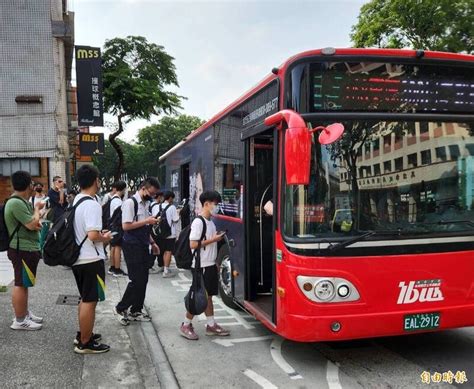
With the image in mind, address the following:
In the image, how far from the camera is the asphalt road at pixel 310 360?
160 inches

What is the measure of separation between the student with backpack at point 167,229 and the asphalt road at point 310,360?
3.35m

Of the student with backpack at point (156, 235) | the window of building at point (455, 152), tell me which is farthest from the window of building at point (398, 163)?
the student with backpack at point (156, 235)

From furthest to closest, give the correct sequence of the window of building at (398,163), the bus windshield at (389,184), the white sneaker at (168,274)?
the white sneaker at (168,274)
the window of building at (398,163)
the bus windshield at (389,184)

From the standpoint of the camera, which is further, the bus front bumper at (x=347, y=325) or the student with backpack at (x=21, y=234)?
the student with backpack at (x=21, y=234)

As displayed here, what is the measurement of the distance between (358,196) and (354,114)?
0.72 m

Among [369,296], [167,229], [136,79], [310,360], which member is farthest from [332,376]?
[136,79]

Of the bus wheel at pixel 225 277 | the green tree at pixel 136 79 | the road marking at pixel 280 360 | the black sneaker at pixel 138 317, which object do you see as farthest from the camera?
the green tree at pixel 136 79

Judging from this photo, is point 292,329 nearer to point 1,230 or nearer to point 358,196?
point 358,196

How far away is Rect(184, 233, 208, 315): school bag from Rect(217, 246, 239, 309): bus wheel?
4.10 ft

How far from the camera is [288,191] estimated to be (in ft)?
13.4

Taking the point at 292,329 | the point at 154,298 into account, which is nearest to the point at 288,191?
the point at 292,329

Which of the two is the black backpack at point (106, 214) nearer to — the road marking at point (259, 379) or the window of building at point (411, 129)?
the road marking at point (259, 379)

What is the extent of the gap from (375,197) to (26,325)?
4081mm

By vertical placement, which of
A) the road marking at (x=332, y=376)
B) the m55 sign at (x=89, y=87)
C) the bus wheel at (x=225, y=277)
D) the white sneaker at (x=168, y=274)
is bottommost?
the road marking at (x=332, y=376)
